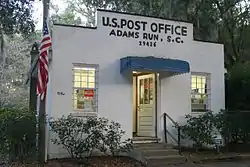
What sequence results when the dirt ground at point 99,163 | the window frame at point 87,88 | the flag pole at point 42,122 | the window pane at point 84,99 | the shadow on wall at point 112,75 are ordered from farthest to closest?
the shadow on wall at point 112,75, the window pane at point 84,99, the window frame at point 87,88, the dirt ground at point 99,163, the flag pole at point 42,122

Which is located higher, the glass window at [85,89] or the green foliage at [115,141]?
the glass window at [85,89]

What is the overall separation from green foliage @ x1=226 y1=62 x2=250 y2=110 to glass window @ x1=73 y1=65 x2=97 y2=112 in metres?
6.12

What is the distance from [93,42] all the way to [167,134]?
4.36 m

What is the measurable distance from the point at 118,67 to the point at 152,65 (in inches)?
50.4

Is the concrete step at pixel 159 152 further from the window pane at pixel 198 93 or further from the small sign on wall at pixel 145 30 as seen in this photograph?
the small sign on wall at pixel 145 30

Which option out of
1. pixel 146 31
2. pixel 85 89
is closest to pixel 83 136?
pixel 85 89

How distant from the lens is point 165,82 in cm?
1363

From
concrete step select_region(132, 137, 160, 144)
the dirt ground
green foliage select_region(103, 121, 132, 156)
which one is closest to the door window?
concrete step select_region(132, 137, 160, 144)

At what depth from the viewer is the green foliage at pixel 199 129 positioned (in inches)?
503

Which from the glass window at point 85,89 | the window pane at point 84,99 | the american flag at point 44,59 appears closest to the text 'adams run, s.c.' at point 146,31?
the glass window at point 85,89

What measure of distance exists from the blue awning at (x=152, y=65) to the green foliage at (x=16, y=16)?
435cm

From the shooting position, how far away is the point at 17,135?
10.5 metres

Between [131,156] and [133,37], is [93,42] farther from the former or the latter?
[131,156]

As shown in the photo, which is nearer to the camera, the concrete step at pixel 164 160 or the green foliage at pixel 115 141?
the concrete step at pixel 164 160
